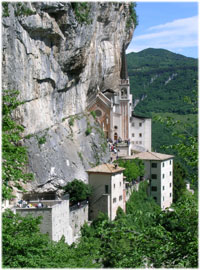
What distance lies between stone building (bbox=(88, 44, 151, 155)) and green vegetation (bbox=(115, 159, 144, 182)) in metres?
7.12

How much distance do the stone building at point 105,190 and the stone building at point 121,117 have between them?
15598 millimetres

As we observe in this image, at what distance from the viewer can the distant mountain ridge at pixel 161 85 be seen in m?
105

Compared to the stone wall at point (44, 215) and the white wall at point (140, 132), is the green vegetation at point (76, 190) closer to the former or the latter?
the stone wall at point (44, 215)

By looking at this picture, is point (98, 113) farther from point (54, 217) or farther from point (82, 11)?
point (54, 217)

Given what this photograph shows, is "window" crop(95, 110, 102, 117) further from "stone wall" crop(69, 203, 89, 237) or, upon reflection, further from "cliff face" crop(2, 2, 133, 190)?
"stone wall" crop(69, 203, 89, 237)

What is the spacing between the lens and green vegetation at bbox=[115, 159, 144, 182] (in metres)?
43.2

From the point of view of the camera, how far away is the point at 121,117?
56125mm

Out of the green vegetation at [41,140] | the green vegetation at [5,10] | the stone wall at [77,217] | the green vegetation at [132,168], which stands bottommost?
the stone wall at [77,217]

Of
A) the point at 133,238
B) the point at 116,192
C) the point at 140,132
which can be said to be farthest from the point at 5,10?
the point at 140,132

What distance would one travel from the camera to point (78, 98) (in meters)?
44.9

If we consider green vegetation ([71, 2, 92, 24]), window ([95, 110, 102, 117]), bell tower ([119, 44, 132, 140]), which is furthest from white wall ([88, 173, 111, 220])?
bell tower ([119, 44, 132, 140])

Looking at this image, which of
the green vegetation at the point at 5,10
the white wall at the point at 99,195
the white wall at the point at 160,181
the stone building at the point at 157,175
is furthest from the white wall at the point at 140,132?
the green vegetation at the point at 5,10

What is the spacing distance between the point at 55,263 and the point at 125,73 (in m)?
46.3

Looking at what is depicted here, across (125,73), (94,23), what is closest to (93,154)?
(94,23)
